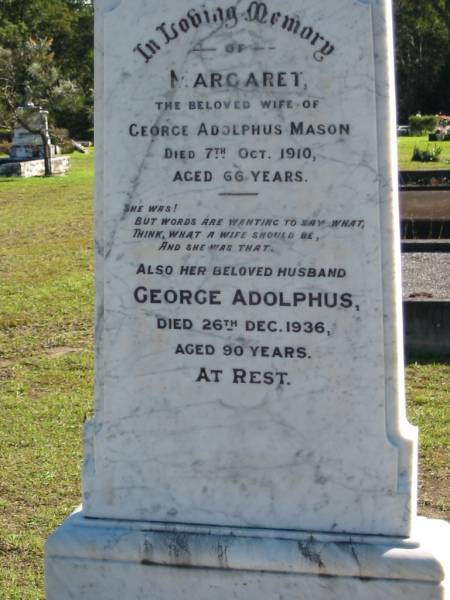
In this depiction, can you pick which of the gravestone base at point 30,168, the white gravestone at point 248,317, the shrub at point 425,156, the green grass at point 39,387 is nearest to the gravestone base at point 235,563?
the white gravestone at point 248,317

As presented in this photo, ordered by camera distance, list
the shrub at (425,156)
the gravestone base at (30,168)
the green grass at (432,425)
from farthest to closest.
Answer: the gravestone base at (30,168)
the shrub at (425,156)
the green grass at (432,425)

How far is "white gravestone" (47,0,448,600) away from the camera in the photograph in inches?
123

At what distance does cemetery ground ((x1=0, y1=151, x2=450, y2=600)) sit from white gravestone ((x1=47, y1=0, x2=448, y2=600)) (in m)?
0.97

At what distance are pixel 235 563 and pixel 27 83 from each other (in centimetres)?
2668

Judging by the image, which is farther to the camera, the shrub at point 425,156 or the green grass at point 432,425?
the shrub at point 425,156

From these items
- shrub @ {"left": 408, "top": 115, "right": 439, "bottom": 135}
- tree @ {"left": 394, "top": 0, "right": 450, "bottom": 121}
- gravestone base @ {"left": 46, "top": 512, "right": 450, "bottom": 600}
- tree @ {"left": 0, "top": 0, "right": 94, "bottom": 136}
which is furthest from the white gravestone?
tree @ {"left": 394, "top": 0, "right": 450, "bottom": 121}

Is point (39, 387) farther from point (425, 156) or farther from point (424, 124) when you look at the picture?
point (424, 124)

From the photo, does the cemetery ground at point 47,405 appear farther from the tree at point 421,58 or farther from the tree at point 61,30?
the tree at point 421,58

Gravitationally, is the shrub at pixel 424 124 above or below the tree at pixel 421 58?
below

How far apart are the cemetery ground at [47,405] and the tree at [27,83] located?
16.8 metres

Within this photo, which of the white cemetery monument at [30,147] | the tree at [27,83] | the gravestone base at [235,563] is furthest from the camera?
the tree at [27,83]

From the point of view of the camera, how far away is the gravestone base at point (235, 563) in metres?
3.11

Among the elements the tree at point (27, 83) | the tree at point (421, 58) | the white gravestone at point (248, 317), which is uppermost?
the tree at point (421, 58)

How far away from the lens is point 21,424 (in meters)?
5.83
